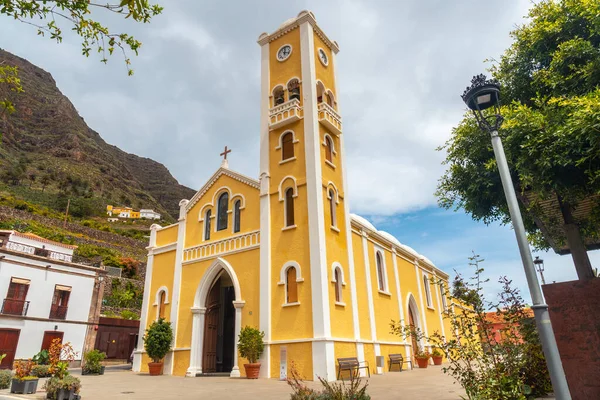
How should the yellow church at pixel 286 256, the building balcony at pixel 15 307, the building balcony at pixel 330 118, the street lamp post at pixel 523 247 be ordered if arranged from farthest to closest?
the building balcony at pixel 15 307
the building balcony at pixel 330 118
the yellow church at pixel 286 256
the street lamp post at pixel 523 247

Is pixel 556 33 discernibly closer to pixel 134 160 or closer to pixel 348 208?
pixel 348 208

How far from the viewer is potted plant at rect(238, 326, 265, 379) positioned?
571 inches

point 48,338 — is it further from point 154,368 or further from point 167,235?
point 154,368

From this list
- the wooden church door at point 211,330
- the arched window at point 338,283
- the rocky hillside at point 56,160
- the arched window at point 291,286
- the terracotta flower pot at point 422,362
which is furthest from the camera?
the rocky hillside at point 56,160

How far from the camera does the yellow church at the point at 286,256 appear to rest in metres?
14.9

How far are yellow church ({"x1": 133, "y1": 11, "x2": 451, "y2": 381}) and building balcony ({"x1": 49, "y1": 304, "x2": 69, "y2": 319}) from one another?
858 centimetres

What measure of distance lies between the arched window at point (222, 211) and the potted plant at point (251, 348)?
580 centimetres

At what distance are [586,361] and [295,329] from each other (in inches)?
388

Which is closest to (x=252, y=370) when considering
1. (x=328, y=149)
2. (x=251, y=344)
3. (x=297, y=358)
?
(x=251, y=344)

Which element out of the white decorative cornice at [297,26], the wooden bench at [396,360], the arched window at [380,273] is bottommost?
the wooden bench at [396,360]

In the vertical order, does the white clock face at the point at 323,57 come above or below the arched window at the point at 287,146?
above

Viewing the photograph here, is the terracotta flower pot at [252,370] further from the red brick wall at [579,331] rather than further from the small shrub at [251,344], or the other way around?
the red brick wall at [579,331]

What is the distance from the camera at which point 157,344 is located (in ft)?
56.7

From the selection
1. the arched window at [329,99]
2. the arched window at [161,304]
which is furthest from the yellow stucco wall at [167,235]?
the arched window at [329,99]
